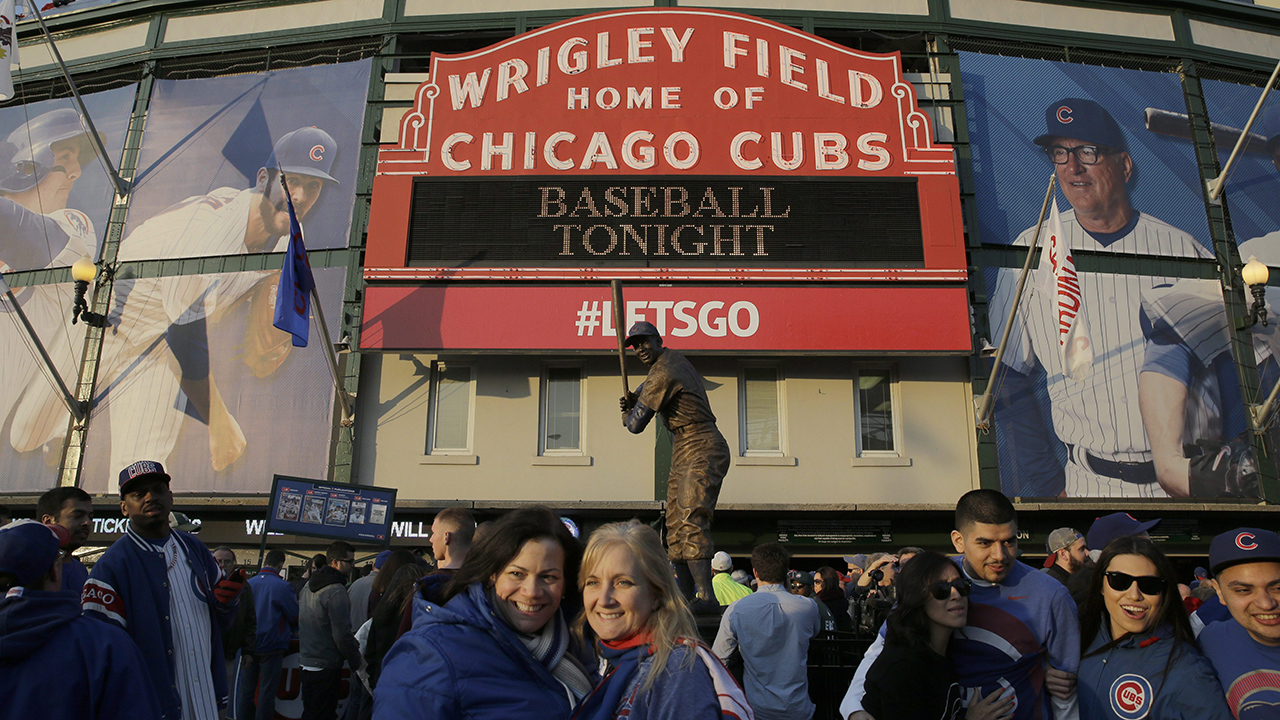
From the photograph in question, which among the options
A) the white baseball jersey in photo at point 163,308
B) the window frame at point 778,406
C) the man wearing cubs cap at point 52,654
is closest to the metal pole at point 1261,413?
the window frame at point 778,406

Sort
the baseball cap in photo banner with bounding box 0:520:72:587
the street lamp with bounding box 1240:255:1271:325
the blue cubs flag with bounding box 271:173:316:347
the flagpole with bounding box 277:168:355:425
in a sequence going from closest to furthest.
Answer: the baseball cap in photo banner with bounding box 0:520:72:587, the blue cubs flag with bounding box 271:173:316:347, the flagpole with bounding box 277:168:355:425, the street lamp with bounding box 1240:255:1271:325

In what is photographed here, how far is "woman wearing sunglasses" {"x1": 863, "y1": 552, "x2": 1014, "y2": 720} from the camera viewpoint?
10.1 ft

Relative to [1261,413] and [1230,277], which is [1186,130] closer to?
[1230,277]

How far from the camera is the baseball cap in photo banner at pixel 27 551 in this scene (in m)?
2.80

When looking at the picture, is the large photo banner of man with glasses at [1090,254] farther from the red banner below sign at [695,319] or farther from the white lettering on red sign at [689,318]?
the white lettering on red sign at [689,318]

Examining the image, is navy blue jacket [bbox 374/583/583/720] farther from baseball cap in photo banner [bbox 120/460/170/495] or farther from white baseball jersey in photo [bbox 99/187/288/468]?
white baseball jersey in photo [bbox 99/187/288/468]

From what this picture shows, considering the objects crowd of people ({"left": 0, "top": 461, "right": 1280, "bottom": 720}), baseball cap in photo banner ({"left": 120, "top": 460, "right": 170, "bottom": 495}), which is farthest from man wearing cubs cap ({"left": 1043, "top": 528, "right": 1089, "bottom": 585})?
baseball cap in photo banner ({"left": 120, "top": 460, "right": 170, "bottom": 495})

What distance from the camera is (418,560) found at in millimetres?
5535

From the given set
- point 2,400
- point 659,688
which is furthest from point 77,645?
point 2,400

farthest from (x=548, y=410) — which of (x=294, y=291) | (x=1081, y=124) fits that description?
(x=1081, y=124)

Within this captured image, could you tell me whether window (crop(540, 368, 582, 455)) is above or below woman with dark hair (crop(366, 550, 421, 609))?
above

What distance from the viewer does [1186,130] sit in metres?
16.5

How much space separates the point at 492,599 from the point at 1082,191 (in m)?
16.2

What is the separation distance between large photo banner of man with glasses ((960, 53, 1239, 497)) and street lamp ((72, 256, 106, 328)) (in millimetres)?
15729
